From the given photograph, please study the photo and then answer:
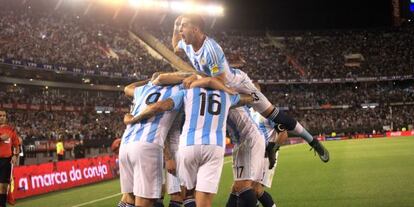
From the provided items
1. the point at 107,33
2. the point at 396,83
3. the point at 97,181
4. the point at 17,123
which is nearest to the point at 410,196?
the point at 97,181

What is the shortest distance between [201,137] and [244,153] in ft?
4.10

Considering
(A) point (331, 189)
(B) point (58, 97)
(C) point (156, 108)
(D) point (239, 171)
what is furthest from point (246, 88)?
(B) point (58, 97)

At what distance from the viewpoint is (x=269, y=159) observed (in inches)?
282

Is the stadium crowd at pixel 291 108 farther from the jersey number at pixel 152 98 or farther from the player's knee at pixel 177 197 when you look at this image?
the jersey number at pixel 152 98

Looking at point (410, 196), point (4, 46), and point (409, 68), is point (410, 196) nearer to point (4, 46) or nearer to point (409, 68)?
point (4, 46)

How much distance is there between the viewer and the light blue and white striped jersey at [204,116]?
464cm

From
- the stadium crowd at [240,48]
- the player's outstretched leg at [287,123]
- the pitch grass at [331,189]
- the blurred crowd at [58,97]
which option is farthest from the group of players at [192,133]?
the blurred crowd at [58,97]

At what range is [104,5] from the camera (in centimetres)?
5619

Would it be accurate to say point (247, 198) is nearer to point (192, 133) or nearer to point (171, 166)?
point (171, 166)

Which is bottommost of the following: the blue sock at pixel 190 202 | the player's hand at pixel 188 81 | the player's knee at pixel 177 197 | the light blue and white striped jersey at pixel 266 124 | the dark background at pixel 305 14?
the player's knee at pixel 177 197

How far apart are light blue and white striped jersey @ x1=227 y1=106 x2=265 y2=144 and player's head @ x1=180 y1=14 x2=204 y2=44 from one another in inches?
40.5

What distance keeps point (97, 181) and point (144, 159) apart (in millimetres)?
14856

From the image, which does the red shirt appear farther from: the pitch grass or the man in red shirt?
the pitch grass

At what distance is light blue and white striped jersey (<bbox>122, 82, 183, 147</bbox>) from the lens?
4883 millimetres
